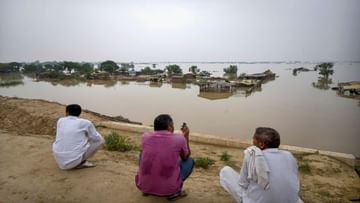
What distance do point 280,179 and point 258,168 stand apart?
0.54 ft

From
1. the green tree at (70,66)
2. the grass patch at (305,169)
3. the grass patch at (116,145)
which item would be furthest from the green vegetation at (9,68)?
the grass patch at (305,169)

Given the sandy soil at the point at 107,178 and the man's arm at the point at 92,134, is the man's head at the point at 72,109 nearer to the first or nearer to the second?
the man's arm at the point at 92,134

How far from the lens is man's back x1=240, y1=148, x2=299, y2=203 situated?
1.76 meters

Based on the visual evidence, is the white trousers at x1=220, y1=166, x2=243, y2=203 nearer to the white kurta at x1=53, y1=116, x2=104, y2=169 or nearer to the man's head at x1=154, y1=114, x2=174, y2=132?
the man's head at x1=154, y1=114, x2=174, y2=132

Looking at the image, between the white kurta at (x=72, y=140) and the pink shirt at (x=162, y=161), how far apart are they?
1.00m

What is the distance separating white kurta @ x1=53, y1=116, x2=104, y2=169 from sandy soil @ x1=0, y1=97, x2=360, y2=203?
21cm

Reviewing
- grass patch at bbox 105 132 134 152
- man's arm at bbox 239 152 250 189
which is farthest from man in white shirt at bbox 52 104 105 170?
man's arm at bbox 239 152 250 189

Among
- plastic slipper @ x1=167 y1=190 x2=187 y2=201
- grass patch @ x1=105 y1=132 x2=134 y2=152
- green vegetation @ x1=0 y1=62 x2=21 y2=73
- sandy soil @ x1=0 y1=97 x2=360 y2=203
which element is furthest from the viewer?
green vegetation @ x1=0 y1=62 x2=21 y2=73

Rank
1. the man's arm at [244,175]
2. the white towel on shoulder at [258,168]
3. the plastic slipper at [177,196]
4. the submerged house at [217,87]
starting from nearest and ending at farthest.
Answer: the white towel on shoulder at [258,168]
the man's arm at [244,175]
the plastic slipper at [177,196]
the submerged house at [217,87]

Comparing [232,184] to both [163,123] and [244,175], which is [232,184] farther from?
[163,123]

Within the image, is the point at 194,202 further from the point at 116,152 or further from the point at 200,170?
→ the point at 116,152

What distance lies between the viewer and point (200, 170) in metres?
3.88

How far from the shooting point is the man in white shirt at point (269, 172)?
5.75 feet

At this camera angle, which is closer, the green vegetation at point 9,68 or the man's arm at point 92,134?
the man's arm at point 92,134
